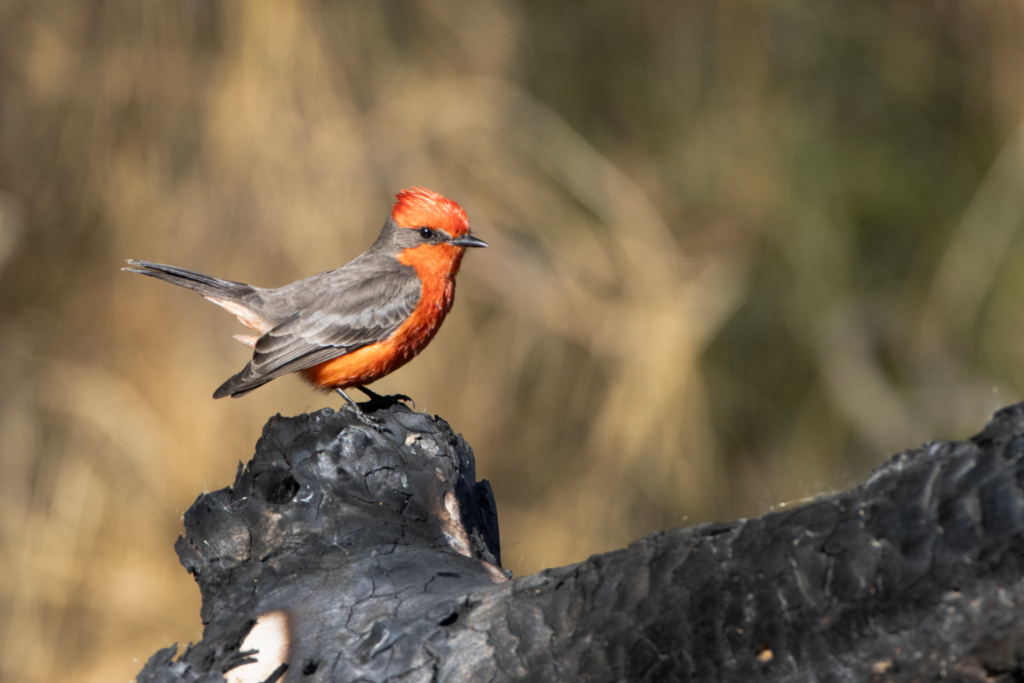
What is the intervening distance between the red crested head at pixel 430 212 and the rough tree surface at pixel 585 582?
1.78 meters

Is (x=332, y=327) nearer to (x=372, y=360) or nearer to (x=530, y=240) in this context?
(x=372, y=360)

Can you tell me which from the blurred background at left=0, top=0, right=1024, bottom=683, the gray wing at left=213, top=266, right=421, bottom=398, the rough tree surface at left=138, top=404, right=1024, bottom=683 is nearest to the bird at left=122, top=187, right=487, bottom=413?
the gray wing at left=213, top=266, right=421, bottom=398

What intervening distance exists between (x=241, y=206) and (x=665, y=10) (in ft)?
10.4

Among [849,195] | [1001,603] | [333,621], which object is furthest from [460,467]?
[849,195]

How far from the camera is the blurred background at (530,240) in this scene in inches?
231

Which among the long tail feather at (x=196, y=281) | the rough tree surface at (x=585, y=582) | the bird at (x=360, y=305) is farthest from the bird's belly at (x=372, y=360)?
the rough tree surface at (x=585, y=582)

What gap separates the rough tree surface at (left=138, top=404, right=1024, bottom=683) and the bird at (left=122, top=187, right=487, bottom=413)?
1.32 meters

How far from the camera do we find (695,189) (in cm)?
618

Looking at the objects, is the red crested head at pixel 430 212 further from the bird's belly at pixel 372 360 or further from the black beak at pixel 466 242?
the bird's belly at pixel 372 360

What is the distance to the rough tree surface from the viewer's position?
1.09 meters

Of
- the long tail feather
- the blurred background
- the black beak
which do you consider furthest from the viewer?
the blurred background

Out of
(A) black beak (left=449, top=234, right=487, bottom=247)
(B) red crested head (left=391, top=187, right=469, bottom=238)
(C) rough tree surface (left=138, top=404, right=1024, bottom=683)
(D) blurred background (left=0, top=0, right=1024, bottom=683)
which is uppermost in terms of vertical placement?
(D) blurred background (left=0, top=0, right=1024, bottom=683)

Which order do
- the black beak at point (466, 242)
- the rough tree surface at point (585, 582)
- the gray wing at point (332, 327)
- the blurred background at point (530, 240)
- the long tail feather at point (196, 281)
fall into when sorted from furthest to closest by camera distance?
the blurred background at point (530, 240) → the black beak at point (466, 242) → the long tail feather at point (196, 281) → the gray wing at point (332, 327) → the rough tree surface at point (585, 582)

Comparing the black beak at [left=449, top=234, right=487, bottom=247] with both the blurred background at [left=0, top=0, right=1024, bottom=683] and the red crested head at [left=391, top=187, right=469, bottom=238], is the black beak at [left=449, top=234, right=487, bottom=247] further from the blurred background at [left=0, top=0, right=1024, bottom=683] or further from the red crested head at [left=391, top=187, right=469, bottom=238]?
the blurred background at [left=0, top=0, right=1024, bottom=683]
